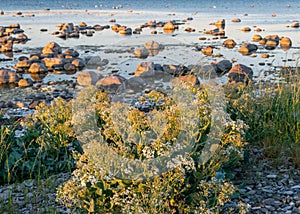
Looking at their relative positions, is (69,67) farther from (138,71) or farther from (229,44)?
(229,44)

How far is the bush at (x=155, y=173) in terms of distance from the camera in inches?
123

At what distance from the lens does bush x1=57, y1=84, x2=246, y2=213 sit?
3.12 meters

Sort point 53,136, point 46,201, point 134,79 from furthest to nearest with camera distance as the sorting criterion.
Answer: point 134,79 < point 53,136 < point 46,201

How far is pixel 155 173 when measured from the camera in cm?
304

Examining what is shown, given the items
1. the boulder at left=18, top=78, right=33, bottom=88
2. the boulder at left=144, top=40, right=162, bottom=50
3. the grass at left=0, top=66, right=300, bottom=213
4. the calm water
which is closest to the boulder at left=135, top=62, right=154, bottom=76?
the boulder at left=144, top=40, right=162, bottom=50

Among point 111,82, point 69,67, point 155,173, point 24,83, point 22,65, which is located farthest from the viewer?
point 22,65

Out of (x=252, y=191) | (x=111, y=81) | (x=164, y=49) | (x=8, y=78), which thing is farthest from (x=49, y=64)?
(x=252, y=191)

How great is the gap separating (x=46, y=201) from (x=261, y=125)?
2630 mm

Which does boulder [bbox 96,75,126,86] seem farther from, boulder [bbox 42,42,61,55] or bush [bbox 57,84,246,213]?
bush [bbox 57,84,246,213]

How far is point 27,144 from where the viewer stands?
5113 millimetres

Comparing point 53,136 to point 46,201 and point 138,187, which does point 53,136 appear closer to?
point 46,201

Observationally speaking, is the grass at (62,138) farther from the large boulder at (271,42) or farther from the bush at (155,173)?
Answer: the large boulder at (271,42)

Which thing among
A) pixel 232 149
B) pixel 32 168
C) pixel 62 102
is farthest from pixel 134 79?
pixel 232 149

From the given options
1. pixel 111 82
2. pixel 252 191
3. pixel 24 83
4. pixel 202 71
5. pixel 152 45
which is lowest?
pixel 24 83
